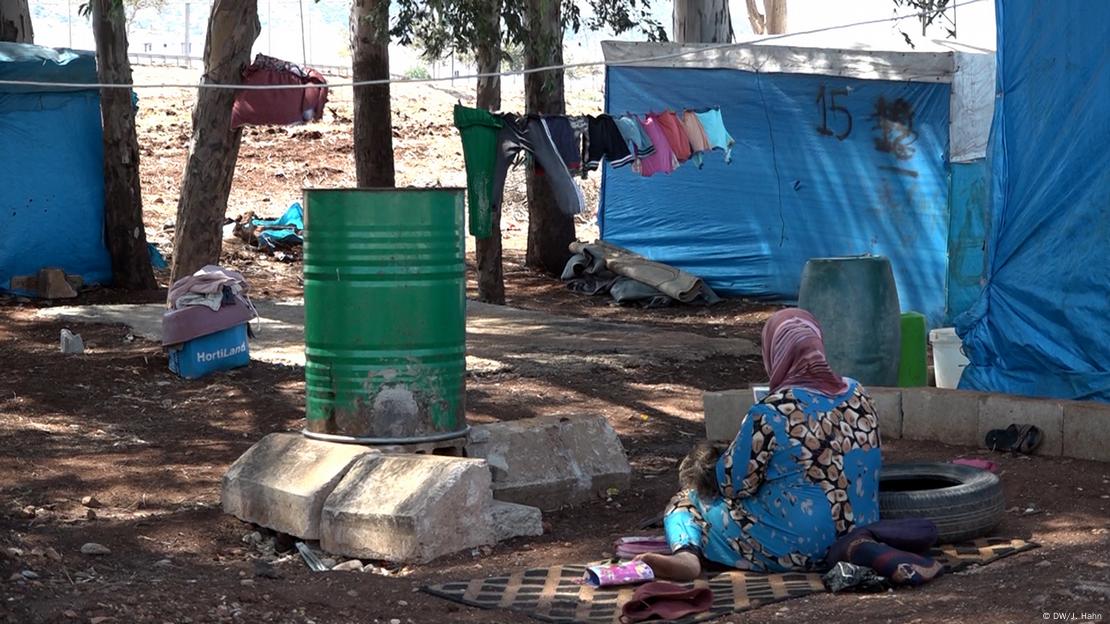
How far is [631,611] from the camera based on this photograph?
15.8ft

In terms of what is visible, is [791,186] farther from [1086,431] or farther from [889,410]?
[1086,431]

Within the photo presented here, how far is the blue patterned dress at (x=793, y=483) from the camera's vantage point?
204 inches

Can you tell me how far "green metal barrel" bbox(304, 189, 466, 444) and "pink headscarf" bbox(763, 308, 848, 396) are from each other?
1593 mm

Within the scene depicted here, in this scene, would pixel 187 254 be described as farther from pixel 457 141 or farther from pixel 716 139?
pixel 457 141

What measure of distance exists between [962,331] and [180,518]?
4.52 m

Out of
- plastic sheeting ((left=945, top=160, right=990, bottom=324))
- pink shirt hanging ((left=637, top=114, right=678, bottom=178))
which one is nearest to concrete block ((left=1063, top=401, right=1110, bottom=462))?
plastic sheeting ((left=945, top=160, right=990, bottom=324))

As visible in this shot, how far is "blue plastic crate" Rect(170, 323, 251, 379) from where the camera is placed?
957 centimetres

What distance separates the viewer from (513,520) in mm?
6051

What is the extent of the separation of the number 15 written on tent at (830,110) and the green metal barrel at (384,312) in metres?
8.43

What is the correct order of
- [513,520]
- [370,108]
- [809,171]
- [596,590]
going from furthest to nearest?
[809,171] → [370,108] → [513,520] → [596,590]

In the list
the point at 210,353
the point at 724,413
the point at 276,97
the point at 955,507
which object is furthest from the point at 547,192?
the point at 955,507

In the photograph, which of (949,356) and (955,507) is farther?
(949,356)

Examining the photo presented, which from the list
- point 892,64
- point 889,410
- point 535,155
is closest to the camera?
point 889,410

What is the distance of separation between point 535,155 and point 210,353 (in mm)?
3494
